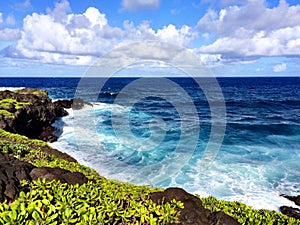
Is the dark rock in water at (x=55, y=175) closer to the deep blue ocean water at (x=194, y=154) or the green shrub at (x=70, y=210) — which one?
the green shrub at (x=70, y=210)

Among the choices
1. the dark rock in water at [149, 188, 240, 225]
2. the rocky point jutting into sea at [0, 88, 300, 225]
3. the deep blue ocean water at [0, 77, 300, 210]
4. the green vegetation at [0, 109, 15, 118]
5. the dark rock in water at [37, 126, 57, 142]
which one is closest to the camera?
the dark rock in water at [149, 188, 240, 225]

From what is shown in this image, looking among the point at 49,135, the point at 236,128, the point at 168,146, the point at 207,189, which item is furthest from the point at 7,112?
the point at 236,128

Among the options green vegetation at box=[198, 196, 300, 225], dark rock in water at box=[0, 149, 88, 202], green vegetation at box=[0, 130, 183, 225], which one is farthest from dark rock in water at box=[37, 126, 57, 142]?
green vegetation at box=[0, 130, 183, 225]

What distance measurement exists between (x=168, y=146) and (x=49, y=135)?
36.7 feet

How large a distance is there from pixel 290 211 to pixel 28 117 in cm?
2257

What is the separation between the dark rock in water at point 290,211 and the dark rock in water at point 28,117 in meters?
18.9

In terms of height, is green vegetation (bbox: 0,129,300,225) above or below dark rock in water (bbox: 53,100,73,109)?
above

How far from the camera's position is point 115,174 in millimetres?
17922

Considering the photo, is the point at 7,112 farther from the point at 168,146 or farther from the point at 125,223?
the point at 125,223

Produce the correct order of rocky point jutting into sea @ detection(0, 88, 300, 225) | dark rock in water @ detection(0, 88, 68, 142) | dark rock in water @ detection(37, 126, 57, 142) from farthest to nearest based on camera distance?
dark rock in water @ detection(37, 126, 57, 142) < dark rock in water @ detection(0, 88, 68, 142) < rocky point jutting into sea @ detection(0, 88, 300, 225)

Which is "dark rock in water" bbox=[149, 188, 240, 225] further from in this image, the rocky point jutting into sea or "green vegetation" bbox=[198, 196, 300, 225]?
"green vegetation" bbox=[198, 196, 300, 225]

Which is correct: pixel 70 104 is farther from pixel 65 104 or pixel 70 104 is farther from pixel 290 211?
pixel 290 211

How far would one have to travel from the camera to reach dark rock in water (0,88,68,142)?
21797 mm

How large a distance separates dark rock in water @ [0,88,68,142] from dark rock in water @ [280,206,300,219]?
18.9 metres
